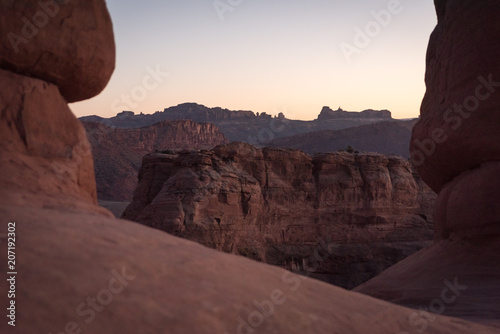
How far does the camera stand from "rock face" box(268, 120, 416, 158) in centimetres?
6328

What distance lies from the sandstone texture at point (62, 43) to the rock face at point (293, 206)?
11.7 meters

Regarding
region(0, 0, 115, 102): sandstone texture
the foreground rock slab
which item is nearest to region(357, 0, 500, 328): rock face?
the foreground rock slab

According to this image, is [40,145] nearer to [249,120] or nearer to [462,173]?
[462,173]

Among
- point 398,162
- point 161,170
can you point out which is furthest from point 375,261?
point 161,170

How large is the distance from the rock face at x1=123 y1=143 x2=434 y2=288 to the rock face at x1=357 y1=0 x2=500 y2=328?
10004 mm

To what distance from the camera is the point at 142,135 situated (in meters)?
59.4

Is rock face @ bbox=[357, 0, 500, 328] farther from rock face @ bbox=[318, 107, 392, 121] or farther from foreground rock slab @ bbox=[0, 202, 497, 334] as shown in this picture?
rock face @ bbox=[318, 107, 392, 121]

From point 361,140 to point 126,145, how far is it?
34053mm

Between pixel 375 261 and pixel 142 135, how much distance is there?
42.6 metres

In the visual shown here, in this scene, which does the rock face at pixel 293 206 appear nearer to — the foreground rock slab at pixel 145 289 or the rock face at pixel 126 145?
the foreground rock slab at pixel 145 289

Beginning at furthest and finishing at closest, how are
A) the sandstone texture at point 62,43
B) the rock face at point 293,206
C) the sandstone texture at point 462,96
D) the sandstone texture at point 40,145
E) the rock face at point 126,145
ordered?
the rock face at point 126,145
the rock face at point 293,206
the sandstone texture at point 462,96
the sandstone texture at point 62,43
the sandstone texture at point 40,145

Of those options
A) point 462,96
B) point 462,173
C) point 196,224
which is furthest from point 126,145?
point 462,96

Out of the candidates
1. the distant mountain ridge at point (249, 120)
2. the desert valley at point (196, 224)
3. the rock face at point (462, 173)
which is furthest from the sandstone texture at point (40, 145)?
the distant mountain ridge at point (249, 120)

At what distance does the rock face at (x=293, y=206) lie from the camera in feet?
58.9
